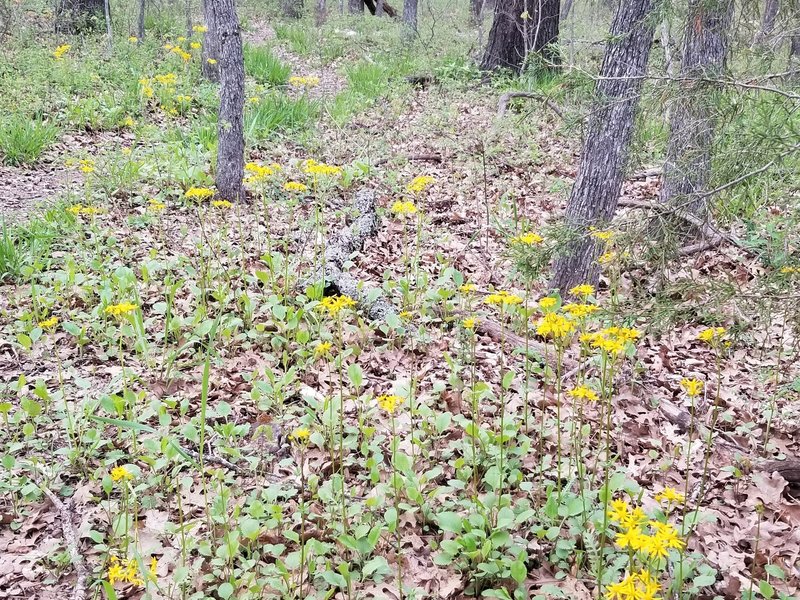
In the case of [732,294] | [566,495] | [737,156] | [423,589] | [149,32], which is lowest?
[423,589]

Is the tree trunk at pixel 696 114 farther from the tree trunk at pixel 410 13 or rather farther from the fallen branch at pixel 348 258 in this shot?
the tree trunk at pixel 410 13

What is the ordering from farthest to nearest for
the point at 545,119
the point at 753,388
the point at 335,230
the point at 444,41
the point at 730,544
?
1. the point at 444,41
2. the point at 545,119
3. the point at 335,230
4. the point at 753,388
5. the point at 730,544

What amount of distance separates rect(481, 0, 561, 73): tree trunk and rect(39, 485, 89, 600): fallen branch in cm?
867

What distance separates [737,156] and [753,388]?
61.1 inches

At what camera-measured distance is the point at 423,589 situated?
2.20m

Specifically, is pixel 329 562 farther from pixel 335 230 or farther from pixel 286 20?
pixel 286 20

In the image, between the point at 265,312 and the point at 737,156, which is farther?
the point at 265,312

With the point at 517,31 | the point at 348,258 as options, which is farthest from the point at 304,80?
the point at 517,31

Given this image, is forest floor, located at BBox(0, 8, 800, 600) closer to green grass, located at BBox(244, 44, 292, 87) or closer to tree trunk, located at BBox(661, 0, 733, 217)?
tree trunk, located at BBox(661, 0, 733, 217)

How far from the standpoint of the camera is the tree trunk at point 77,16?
1067 centimetres

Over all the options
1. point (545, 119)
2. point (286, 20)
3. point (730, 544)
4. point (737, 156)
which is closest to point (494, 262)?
point (737, 156)

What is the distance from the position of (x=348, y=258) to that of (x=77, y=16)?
9.45m

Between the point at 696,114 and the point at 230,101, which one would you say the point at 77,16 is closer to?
the point at 230,101

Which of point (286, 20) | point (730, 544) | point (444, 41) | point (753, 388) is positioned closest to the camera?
point (730, 544)
